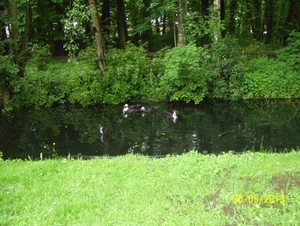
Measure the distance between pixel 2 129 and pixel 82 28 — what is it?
5.37 m

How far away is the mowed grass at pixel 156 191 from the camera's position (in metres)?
3.52

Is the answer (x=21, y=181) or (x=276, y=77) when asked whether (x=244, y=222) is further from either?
(x=276, y=77)

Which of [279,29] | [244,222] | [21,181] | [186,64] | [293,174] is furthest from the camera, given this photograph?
[279,29]

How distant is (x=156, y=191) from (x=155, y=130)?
523 cm

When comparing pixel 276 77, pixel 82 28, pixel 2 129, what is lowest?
pixel 2 129

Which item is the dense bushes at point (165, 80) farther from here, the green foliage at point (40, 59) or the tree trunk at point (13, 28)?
the green foliage at point (40, 59)

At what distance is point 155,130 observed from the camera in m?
9.31

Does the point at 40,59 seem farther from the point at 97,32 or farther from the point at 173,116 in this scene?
the point at 173,116

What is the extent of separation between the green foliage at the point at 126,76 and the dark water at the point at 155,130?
0.66 metres

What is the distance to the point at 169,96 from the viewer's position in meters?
12.9

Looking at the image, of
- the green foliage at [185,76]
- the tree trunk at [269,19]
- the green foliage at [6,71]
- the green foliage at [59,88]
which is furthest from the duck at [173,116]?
the tree trunk at [269,19]

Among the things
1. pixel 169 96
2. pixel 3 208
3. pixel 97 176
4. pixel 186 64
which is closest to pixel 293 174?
pixel 97 176
